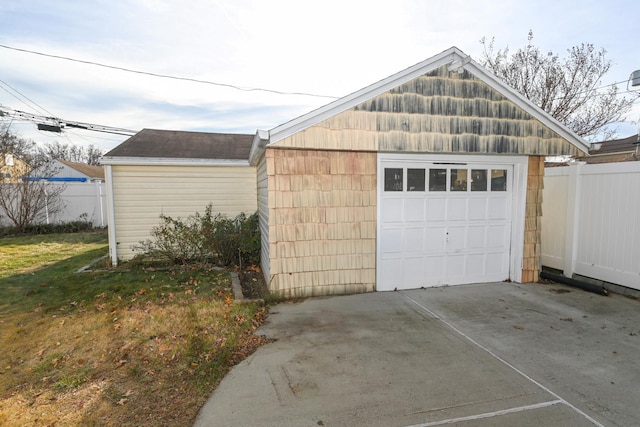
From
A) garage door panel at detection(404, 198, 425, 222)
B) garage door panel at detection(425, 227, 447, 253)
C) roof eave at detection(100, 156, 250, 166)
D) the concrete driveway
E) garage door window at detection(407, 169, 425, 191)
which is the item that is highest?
roof eave at detection(100, 156, 250, 166)

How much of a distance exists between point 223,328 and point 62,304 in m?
3.08

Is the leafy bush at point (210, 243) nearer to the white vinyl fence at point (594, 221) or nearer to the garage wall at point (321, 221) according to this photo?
the garage wall at point (321, 221)

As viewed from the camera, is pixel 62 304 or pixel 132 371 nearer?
pixel 132 371

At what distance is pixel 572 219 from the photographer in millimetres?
6379

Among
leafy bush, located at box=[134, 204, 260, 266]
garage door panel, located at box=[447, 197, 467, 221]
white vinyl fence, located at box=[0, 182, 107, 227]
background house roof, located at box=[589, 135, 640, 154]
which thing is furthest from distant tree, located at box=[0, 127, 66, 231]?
background house roof, located at box=[589, 135, 640, 154]

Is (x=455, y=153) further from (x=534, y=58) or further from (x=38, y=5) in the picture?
(x=534, y=58)

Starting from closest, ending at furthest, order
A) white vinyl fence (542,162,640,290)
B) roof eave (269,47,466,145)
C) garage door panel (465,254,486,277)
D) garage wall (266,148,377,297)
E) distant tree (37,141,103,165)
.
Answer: roof eave (269,47,466,145)
garage wall (266,148,377,297)
white vinyl fence (542,162,640,290)
garage door panel (465,254,486,277)
distant tree (37,141,103,165)

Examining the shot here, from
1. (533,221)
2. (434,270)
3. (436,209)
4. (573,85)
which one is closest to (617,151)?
(573,85)

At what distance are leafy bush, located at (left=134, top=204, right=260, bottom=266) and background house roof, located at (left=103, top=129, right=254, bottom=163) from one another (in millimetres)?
1874

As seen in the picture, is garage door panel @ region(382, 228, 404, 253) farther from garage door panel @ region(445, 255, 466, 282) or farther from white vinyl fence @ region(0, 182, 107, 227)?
white vinyl fence @ region(0, 182, 107, 227)

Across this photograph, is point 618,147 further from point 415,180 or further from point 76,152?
point 76,152

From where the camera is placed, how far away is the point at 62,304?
17.3ft

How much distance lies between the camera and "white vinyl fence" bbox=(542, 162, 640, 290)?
5430mm

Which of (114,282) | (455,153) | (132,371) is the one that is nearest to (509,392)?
(132,371)
